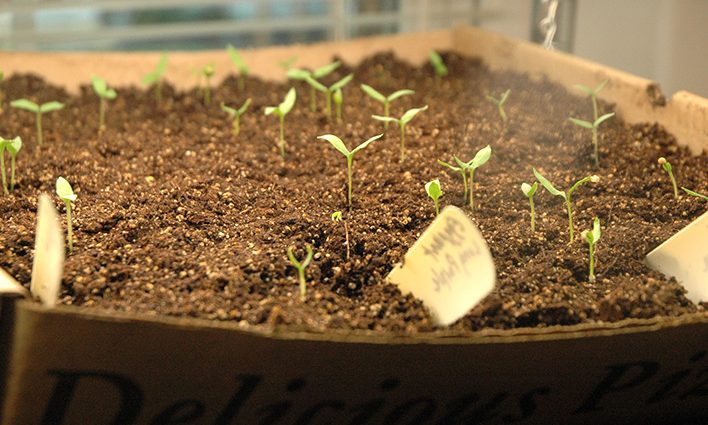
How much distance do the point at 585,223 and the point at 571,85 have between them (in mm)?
648

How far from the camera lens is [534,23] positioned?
6.43 ft

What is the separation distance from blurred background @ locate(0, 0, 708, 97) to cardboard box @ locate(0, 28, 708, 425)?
1.01 metres

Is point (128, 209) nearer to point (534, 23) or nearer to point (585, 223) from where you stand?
point (585, 223)

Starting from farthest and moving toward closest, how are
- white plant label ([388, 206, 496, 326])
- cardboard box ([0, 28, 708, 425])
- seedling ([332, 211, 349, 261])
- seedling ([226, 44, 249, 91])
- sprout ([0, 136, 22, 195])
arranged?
seedling ([226, 44, 249, 91]), sprout ([0, 136, 22, 195]), seedling ([332, 211, 349, 261]), white plant label ([388, 206, 496, 326]), cardboard box ([0, 28, 708, 425])

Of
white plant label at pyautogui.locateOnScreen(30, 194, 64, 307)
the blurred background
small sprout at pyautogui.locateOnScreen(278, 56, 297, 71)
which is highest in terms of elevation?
the blurred background

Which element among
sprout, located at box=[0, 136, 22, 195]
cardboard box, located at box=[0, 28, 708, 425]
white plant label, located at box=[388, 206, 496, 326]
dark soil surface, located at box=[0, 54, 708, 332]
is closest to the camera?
cardboard box, located at box=[0, 28, 708, 425]

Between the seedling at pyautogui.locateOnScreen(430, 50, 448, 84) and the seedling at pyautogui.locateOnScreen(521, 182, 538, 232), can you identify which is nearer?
the seedling at pyautogui.locateOnScreen(521, 182, 538, 232)

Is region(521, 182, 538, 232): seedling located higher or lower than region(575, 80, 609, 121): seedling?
lower

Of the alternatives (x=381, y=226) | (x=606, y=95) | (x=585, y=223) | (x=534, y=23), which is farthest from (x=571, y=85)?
(x=381, y=226)

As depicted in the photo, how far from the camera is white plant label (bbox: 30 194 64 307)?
709 millimetres

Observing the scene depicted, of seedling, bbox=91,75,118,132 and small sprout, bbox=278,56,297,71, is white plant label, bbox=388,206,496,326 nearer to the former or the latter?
seedling, bbox=91,75,118,132

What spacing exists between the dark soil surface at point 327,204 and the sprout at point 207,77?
0.08 feet

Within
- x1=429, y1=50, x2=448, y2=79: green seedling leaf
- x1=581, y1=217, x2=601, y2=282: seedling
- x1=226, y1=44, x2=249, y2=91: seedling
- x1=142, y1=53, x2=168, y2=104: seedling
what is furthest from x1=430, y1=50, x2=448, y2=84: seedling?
x1=581, y1=217, x2=601, y2=282: seedling

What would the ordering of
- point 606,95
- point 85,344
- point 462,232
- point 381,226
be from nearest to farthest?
point 85,344 → point 462,232 → point 381,226 → point 606,95
